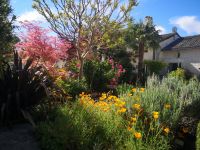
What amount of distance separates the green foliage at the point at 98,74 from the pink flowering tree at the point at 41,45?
1706 mm

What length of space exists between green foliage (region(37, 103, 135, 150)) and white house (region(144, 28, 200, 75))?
103ft

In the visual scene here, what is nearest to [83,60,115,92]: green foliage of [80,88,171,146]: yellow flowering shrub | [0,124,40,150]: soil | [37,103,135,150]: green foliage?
[80,88,171,146]: yellow flowering shrub

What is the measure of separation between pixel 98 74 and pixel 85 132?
9.33 metres

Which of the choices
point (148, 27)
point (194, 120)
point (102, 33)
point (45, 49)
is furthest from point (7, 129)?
point (148, 27)

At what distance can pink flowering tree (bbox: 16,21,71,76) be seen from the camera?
14711mm

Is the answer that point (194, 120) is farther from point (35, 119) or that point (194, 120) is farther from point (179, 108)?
point (35, 119)

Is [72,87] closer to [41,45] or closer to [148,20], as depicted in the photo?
[41,45]

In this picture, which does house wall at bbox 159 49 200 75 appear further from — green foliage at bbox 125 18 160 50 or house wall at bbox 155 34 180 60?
green foliage at bbox 125 18 160 50

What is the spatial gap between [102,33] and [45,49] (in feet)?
10.6

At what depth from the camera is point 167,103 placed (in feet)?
19.5

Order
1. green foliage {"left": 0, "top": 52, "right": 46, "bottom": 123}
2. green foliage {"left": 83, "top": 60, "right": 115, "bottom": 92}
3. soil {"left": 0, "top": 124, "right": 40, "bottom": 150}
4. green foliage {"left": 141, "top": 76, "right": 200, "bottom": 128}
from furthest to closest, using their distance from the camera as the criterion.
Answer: green foliage {"left": 83, "top": 60, "right": 115, "bottom": 92} → green foliage {"left": 0, "top": 52, "right": 46, "bottom": 123} → green foliage {"left": 141, "top": 76, "right": 200, "bottom": 128} → soil {"left": 0, "top": 124, "right": 40, "bottom": 150}

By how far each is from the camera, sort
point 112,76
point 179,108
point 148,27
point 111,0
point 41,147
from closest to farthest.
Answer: point 41,147, point 179,108, point 111,0, point 112,76, point 148,27

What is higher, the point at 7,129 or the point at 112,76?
the point at 112,76

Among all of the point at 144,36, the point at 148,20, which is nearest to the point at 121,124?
the point at 144,36
